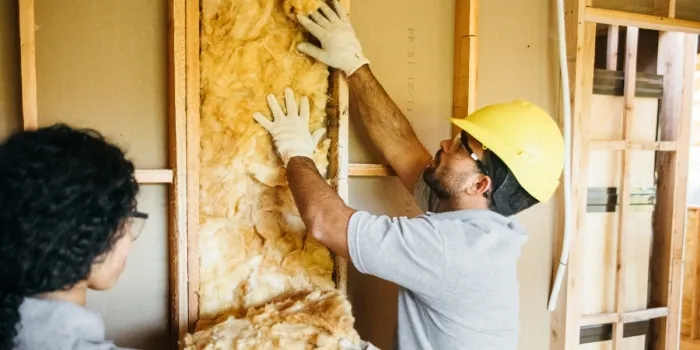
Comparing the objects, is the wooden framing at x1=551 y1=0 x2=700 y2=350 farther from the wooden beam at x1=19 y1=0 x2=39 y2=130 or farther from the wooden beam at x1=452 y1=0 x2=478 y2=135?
the wooden beam at x1=19 y1=0 x2=39 y2=130

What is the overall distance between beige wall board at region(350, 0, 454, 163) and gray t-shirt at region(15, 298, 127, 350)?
1303mm

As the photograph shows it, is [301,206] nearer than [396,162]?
Yes

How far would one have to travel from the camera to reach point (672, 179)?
292cm

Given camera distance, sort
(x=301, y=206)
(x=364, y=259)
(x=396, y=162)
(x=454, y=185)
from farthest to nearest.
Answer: (x=396, y=162), (x=454, y=185), (x=301, y=206), (x=364, y=259)

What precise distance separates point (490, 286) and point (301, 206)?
628 mm

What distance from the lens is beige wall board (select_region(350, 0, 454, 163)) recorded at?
7.02ft

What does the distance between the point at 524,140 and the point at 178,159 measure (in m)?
1.09

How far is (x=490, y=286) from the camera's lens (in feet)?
5.26

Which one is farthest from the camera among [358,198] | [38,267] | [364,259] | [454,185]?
[358,198]

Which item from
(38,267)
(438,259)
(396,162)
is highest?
(396,162)

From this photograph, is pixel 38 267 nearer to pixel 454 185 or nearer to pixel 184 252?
pixel 184 252

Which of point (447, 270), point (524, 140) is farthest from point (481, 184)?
point (447, 270)

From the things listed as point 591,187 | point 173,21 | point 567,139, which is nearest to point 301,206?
point 173,21

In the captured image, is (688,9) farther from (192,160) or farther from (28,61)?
(28,61)
